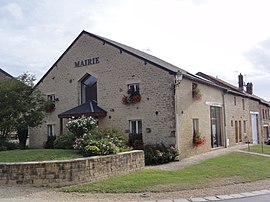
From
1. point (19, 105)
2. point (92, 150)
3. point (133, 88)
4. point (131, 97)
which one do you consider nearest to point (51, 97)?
point (19, 105)

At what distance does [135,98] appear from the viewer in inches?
816

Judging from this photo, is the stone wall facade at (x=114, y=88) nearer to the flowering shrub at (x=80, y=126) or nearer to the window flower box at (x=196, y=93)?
the window flower box at (x=196, y=93)

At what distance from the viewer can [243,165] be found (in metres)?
15.6

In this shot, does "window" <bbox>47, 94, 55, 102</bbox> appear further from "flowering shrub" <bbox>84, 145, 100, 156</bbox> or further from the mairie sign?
"flowering shrub" <bbox>84, 145, 100, 156</bbox>

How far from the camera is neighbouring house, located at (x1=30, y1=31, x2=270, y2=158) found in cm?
1962

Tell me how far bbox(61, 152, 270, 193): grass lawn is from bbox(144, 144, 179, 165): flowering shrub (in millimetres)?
2469

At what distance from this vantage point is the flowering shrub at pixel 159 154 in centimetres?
1747

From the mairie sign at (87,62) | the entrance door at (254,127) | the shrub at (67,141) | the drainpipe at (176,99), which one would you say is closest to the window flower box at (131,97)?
the drainpipe at (176,99)

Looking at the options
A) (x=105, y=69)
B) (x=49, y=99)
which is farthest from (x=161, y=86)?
(x=49, y=99)

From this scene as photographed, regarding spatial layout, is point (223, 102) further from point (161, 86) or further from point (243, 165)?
point (243, 165)

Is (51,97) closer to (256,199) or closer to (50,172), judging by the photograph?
(50,172)

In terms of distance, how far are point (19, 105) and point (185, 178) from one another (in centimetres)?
1369

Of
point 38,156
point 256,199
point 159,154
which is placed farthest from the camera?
point 159,154

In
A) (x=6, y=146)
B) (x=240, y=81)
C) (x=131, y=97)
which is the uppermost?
(x=240, y=81)
